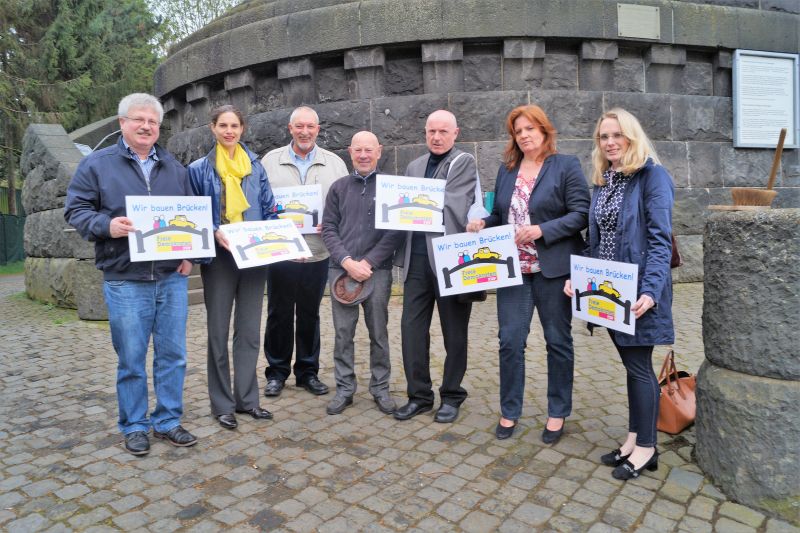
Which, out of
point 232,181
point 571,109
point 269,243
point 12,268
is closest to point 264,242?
point 269,243

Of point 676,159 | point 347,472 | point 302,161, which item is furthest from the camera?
point 676,159

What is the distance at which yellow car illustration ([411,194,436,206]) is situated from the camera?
4.00 meters

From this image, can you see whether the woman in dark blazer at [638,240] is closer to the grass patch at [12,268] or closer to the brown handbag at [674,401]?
the brown handbag at [674,401]

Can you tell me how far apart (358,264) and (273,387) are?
133 centimetres

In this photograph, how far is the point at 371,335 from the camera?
14.5 ft

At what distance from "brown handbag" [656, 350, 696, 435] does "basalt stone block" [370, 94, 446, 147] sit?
5.38 metres

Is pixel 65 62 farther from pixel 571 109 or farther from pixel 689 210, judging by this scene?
pixel 689 210

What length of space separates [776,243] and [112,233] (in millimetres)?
3460

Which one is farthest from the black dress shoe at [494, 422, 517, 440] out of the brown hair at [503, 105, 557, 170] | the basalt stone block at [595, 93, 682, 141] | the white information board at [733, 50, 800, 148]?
the white information board at [733, 50, 800, 148]

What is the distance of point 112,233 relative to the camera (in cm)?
341

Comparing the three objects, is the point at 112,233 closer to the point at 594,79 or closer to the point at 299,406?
the point at 299,406

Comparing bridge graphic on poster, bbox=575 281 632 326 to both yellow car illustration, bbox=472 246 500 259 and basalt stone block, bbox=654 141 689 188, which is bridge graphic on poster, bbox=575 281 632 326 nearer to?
yellow car illustration, bbox=472 246 500 259

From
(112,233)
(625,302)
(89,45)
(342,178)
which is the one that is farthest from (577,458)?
(89,45)

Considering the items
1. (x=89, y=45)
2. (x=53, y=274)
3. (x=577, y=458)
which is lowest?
(x=577, y=458)
